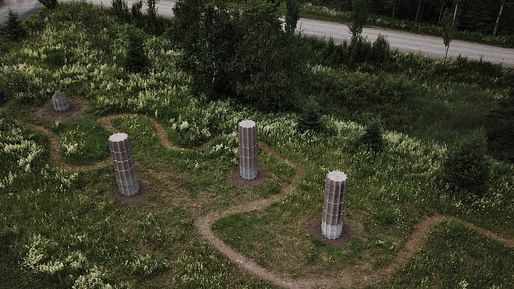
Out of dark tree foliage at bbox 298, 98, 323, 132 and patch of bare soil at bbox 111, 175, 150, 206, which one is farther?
dark tree foliage at bbox 298, 98, 323, 132

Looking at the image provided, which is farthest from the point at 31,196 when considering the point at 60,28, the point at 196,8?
the point at 60,28

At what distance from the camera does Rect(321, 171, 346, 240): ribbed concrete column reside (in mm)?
15414

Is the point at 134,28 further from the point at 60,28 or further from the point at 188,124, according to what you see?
the point at 188,124

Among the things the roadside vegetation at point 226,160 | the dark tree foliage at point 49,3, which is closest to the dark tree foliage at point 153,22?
the roadside vegetation at point 226,160

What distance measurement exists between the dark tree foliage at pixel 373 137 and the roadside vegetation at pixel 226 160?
10 centimetres

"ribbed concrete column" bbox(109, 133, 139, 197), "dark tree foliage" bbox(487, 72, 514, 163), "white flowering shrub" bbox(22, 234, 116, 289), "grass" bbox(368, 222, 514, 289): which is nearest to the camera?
"white flowering shrub" bbox(22, 234, 116, 289)

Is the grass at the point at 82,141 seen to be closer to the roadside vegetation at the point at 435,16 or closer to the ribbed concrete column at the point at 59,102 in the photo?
the ribbed concrete column at the point at 59,102

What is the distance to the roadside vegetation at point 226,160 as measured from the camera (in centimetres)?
1556

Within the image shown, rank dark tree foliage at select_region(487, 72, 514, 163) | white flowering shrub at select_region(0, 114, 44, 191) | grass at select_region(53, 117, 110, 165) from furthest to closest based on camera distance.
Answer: dark tree foliage at select_region(487, 72, 514, 163), grass at select_region(53, 117, 110, 165), white flowering shrub at select_region(0, 114, 44, 191)

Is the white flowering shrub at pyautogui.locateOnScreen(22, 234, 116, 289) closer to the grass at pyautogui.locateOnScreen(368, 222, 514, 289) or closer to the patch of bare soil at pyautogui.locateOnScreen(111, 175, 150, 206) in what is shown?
the patch of bare soil at pyautogui.locateOnScreen(111, 175, 150, 206)

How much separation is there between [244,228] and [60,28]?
26.1 m

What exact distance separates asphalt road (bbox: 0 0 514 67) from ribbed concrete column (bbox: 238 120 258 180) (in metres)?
23.2

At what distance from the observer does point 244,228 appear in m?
17.1

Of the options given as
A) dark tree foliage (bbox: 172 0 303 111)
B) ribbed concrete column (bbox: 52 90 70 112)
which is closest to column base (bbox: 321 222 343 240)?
dark tree foliage (bbox: 172 0 303 111)
